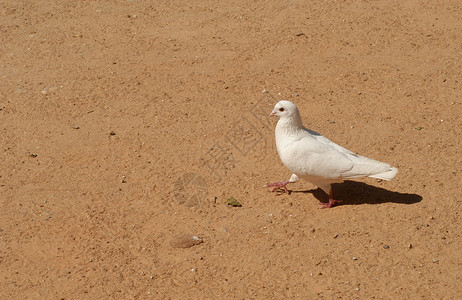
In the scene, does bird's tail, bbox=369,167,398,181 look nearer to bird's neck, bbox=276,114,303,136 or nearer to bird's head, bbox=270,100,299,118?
bird's neck, bbox=276,114,303,136

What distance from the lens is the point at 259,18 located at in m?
9.94

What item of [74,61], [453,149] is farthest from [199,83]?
[453,149]

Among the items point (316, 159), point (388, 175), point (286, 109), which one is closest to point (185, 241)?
point (316, 159)

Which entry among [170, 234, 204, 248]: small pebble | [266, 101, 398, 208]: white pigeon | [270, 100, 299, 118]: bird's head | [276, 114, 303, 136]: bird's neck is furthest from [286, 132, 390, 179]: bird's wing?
[170, 234, 204, 248]: small pebble

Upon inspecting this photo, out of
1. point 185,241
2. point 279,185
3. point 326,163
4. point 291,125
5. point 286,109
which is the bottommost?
point 185,241

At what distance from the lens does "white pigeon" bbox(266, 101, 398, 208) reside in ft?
18.2

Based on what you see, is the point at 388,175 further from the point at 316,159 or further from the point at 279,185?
the point at 279,185

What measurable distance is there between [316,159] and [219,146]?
172 centimetres

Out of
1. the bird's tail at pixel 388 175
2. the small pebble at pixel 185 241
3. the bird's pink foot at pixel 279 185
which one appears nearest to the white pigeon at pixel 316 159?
the bird's tail at pixel 388 175

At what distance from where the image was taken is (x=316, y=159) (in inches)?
221

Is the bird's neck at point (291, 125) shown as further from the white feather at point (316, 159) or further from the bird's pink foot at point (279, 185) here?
the bird's pink foot at point (279, 185)

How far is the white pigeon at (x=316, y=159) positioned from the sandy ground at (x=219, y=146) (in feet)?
1.43

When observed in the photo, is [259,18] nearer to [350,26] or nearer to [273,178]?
[350,26]

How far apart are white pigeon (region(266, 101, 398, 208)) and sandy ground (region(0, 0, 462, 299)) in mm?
437
